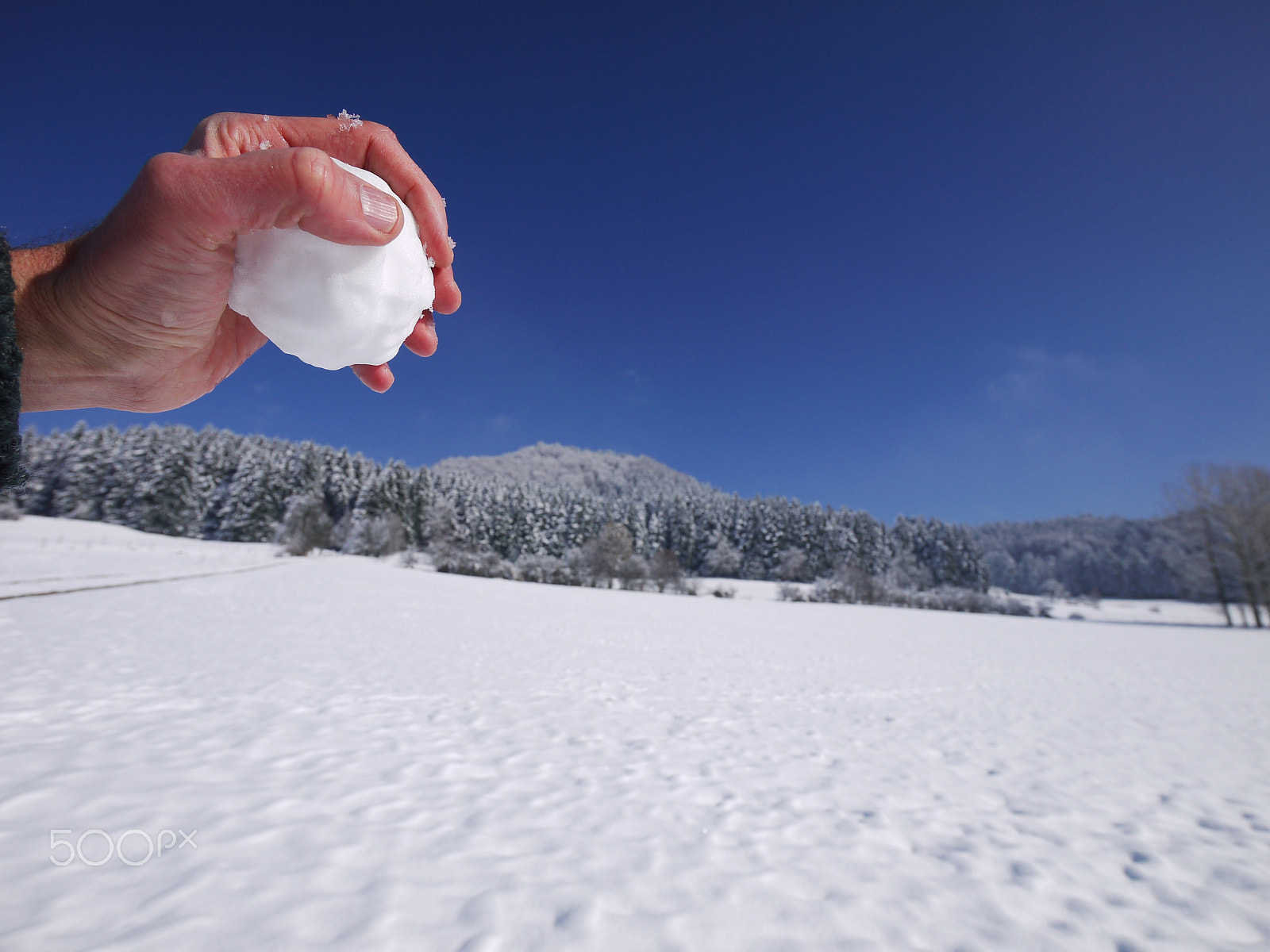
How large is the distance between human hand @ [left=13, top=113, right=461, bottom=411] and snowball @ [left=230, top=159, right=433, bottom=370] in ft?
0.27

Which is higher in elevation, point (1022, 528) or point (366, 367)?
point (1022, 528)

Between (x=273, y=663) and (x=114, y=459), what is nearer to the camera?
(x=273, y=663)

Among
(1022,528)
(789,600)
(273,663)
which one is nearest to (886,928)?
(273,663)

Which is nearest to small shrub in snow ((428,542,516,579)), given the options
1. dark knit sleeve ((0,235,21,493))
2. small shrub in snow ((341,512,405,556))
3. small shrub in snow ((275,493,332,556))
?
small shrub in snow ((341,512,405,556))

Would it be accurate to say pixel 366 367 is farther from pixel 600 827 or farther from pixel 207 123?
pixel 600 827

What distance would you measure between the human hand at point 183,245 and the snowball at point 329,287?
0.27 ft

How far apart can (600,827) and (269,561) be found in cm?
4358

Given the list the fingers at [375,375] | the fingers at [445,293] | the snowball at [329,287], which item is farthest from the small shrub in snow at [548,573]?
the snowball at [329,287]

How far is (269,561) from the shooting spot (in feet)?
121

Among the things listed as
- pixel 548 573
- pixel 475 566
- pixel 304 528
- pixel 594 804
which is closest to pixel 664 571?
pixel 548 573

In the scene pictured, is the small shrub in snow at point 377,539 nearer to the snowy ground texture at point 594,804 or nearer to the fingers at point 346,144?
the snowy ground texture at point 594,804

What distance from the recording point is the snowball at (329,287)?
1464 millimetres

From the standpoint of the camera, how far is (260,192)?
1266 millimetres

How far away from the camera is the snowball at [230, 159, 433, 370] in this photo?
1464mm
